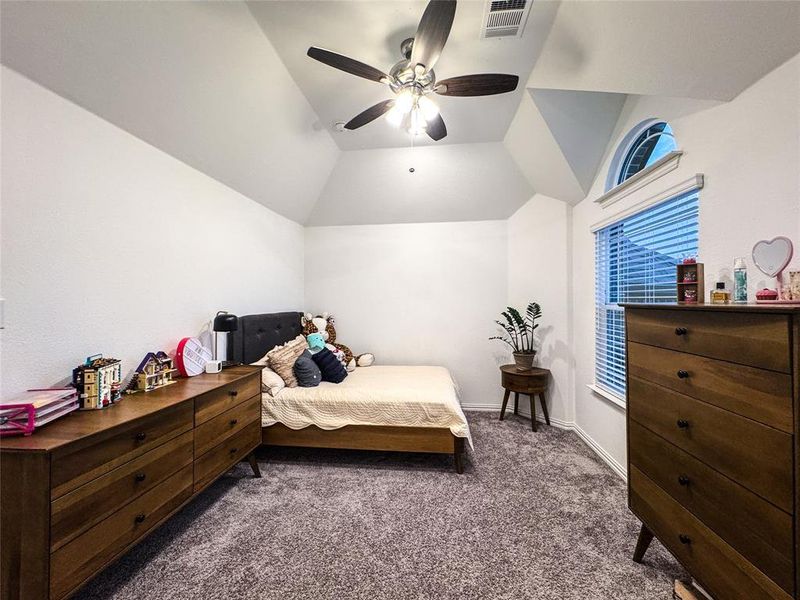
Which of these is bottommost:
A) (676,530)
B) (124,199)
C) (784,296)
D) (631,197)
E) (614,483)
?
(614,483)

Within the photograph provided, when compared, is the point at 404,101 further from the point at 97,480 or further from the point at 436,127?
the point at 97,480

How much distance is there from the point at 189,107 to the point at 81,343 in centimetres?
151

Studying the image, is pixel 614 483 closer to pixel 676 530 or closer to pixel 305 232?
pixel 676 530

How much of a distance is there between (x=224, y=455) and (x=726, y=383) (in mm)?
2456

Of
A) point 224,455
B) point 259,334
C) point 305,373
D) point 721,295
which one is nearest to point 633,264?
point 721,295

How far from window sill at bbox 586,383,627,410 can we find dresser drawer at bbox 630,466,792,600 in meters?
1.00

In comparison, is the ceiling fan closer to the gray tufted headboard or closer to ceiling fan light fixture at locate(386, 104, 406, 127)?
ceiling fan light fixture at locate(386, 104, 406, 127)

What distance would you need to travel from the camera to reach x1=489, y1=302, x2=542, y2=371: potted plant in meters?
3.13

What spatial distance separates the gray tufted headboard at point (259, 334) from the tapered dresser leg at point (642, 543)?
2921 mm

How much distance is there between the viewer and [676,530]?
1170 millimetres

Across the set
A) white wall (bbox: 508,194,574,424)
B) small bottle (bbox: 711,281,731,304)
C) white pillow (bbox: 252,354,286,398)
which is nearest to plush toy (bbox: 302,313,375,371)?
white pillow (bbox: 252,354,286,398)

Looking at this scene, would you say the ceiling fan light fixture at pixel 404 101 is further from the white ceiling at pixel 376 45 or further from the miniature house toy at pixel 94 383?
the miniature house toy at pixel 94 383

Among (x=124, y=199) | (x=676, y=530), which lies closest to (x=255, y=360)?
(x=124, y=199)

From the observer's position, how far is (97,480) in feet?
3.64
